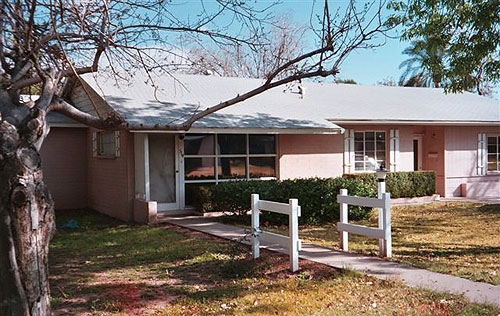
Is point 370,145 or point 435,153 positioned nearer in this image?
point 370,145

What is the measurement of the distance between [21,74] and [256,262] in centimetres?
426

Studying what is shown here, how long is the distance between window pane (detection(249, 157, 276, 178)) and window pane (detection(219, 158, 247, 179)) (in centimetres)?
29

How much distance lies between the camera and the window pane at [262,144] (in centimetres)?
1609

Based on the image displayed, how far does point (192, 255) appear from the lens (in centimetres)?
896

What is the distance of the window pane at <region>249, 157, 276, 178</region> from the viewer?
16109mm

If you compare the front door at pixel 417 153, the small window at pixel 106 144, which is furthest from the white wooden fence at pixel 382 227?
the front door at pixel 417 153

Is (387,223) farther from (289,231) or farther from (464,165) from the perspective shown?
(464,165)

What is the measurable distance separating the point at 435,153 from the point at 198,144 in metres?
10.2

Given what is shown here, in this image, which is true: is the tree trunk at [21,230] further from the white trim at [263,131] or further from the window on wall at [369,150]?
the window on wall at [369,150]

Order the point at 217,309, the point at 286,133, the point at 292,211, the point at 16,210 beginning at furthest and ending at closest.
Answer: the point at 286,133, the point at 292,211, the point at 217,309, the point at 16,210

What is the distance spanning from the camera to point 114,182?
15000 mm

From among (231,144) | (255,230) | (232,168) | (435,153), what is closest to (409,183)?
(435,153)

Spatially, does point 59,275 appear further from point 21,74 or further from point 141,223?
point 141,223

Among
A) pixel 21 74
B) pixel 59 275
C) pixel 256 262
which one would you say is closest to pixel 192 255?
pixel 256 262
